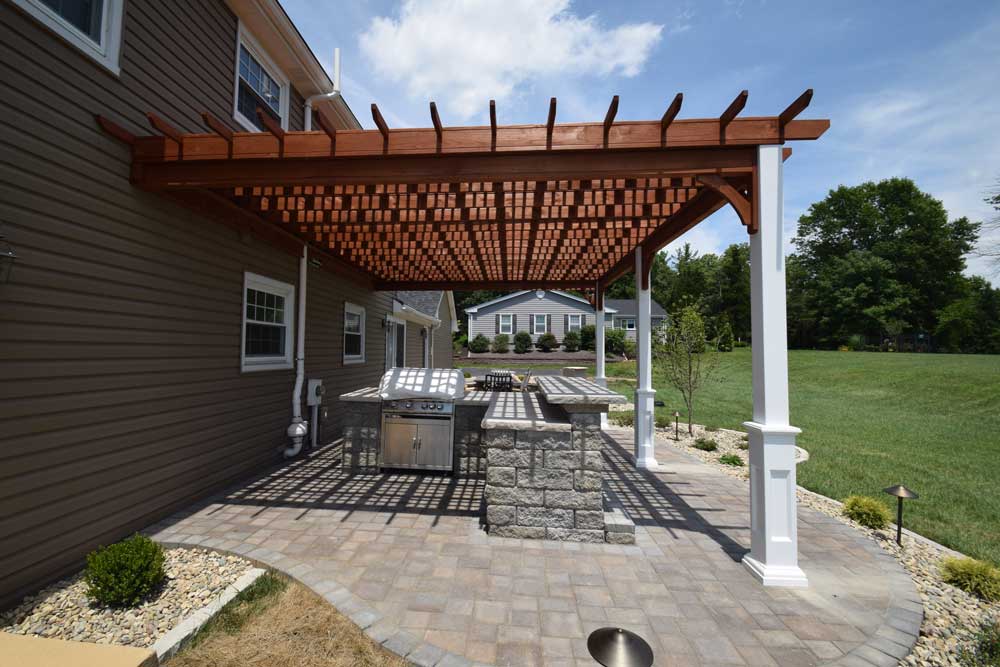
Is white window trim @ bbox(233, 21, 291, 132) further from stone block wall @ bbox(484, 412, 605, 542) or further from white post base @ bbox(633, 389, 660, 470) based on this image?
white post base @ bbox(633, 389, 660, 470)

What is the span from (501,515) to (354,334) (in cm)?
589

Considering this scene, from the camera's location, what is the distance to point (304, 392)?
6.37 m

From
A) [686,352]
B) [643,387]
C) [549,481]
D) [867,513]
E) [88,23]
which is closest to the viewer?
[88,23]

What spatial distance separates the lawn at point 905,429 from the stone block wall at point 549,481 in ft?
11.0

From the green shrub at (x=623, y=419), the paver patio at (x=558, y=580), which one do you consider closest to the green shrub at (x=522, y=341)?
the green shrub at (x=623, y=419)

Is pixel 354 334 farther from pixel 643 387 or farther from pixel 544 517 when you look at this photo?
pixel 544 517

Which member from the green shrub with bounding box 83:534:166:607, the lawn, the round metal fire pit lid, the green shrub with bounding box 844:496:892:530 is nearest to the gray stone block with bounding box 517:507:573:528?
the round metal fire pit lid

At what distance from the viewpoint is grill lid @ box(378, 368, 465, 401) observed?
5082 millimetres

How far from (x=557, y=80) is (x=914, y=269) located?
44.4 metres

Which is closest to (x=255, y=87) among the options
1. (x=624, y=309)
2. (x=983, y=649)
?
(x=983, y=649)

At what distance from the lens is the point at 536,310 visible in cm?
2834

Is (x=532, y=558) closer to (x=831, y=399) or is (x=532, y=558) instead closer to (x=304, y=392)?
(x=304, y=392)

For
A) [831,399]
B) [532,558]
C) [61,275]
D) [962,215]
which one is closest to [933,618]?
[532,558]

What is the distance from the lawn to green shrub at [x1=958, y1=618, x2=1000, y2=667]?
1.75m
